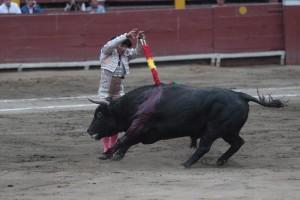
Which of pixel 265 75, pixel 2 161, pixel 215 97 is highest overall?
pixel 215 97

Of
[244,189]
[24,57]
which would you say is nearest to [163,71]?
[24,57]

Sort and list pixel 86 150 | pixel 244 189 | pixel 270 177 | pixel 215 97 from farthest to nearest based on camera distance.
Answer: pixel 86 150 → pixel 215 97 → pixel 270 177 → pixel 244 189

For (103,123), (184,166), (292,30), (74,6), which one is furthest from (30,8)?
(184,166)

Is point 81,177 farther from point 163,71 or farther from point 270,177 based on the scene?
point 163,71

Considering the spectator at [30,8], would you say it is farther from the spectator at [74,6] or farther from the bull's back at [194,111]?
the bull's back at [194,111]

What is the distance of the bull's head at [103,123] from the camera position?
9.52m

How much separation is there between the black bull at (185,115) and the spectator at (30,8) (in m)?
9.12

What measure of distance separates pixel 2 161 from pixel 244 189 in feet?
9.45

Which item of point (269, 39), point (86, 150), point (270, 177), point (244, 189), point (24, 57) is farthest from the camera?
point (269, 39)

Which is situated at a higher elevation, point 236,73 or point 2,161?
point 2,161

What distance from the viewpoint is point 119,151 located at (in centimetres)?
926

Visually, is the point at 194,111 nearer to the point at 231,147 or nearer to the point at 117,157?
the point at 231,147

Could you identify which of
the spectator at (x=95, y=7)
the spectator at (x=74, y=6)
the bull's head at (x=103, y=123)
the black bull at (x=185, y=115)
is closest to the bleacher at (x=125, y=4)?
the spectator at (x=74, y=6)

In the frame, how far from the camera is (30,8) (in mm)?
18188
